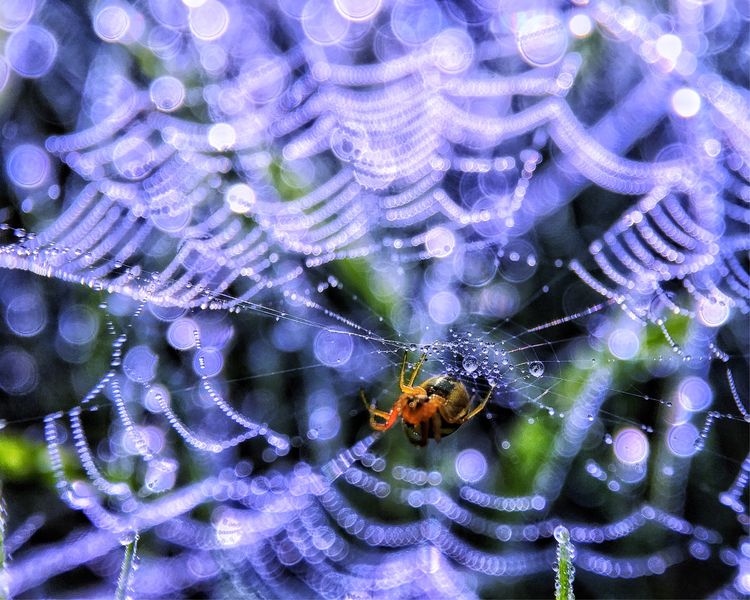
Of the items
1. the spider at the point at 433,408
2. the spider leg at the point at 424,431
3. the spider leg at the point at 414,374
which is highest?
the spider leg at the point at 414,374

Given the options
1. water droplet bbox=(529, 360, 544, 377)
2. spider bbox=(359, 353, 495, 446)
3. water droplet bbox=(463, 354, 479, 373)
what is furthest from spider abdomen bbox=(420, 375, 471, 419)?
water droplet bbox=(529, 360, 544, 377)

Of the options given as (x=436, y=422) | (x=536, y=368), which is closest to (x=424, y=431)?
(x=436, y=422)

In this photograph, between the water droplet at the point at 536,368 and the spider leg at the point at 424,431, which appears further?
the water droplet at the point at 536,368

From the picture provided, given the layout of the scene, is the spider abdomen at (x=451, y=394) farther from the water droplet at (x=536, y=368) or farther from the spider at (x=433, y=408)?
the water droplet at (x=536, y=368)

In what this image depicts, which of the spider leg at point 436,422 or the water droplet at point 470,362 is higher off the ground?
the water droplet at point 470,362

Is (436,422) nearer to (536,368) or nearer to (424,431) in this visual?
(424,431)

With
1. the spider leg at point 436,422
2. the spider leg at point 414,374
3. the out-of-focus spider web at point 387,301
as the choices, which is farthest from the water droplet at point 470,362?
the spider leg at point 436,422

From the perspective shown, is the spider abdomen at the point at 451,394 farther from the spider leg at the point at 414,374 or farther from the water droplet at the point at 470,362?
the water droplet at the point at 470,362

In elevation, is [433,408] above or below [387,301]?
below

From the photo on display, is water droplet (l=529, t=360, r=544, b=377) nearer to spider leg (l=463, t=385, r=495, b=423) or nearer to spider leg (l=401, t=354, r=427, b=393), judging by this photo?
spider leg (l=463, t=385, r=495, b=423)
